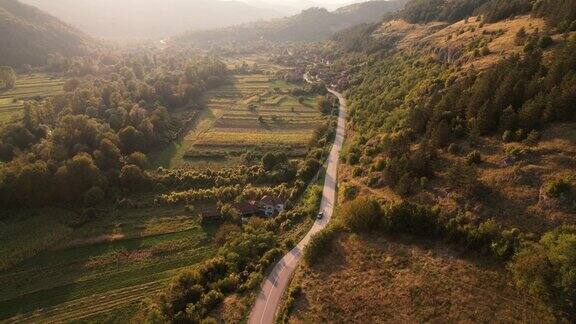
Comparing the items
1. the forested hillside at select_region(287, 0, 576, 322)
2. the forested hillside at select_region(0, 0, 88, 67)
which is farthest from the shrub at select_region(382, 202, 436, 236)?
the forested hillside at select_region(0, 0, 88, 67)

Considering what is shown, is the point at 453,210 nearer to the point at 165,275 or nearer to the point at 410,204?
the point at 410,204

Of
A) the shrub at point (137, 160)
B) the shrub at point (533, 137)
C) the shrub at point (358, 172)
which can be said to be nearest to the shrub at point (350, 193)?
the shrub at point (358, 172)

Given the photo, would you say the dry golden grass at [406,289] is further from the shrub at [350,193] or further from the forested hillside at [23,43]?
the forested hillside at [23,43]

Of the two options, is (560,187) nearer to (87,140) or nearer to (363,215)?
(363,215)

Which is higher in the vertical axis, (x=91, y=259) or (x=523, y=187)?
(x=523, y=187)

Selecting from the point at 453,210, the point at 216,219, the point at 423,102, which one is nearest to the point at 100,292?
the point at 216,219

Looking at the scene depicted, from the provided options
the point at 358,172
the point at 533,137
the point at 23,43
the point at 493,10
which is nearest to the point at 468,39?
the point at 493,10
